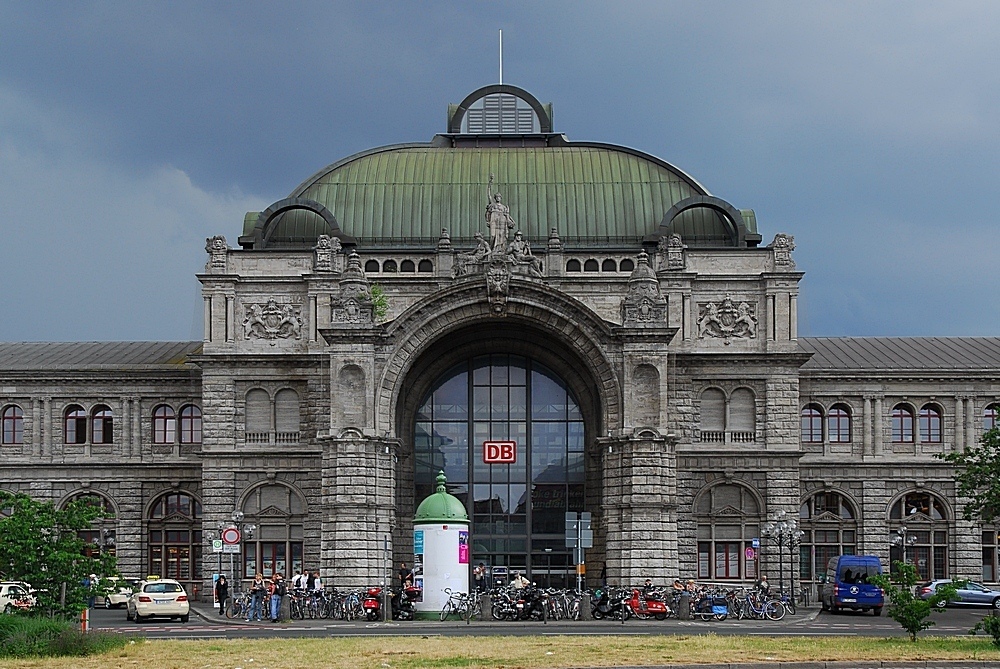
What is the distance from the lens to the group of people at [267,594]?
170 ft

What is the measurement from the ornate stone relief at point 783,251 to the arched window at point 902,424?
32.1 feet

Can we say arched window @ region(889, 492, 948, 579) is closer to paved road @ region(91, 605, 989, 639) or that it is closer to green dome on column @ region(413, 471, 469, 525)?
paved road @ region(91, 605, 989, 639)

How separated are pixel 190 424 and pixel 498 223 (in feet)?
59.9

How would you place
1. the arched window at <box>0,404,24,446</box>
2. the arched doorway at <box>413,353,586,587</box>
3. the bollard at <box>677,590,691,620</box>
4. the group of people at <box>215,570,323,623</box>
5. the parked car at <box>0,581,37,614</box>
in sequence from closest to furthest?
the parked car at <box>0,581,37,614</box>
the group of people at <box>215,570,323,623</box>
the bollard at <box>677,590,691,620</box>
the arched doorway at <box>413,353,586,587</box>
the arched window at <box>0,404,24,446</box>

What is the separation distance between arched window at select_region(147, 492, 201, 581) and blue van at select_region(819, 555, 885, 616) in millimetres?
27561

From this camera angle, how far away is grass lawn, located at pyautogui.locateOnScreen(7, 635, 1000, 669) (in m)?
31.7

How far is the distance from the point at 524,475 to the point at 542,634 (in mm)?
24861

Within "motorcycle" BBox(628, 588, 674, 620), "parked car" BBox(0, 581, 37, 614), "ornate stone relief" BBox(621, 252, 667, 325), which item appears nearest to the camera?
"parked car" BBox(0, 581, 37, 614)

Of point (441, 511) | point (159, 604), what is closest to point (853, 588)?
point (441, 511)

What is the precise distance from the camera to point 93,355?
2958 inches

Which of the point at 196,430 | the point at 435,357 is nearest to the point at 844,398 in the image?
the point at 435,357

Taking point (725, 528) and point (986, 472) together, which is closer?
point (986, 472)

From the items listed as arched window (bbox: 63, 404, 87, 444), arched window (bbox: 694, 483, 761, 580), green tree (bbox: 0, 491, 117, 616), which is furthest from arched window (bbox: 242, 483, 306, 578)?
green tree (bbox: 0, 491, 117, 616)

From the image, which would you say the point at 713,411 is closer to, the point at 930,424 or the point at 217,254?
the point at 930,424
